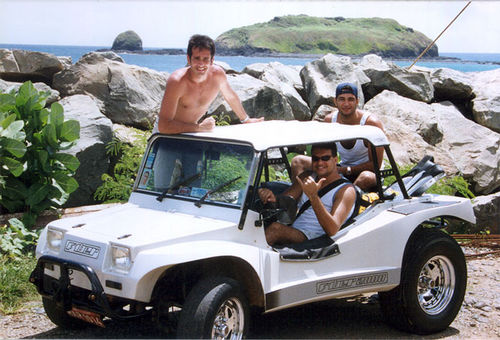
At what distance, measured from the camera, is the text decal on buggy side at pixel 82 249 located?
14.3ft

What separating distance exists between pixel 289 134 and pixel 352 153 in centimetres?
152

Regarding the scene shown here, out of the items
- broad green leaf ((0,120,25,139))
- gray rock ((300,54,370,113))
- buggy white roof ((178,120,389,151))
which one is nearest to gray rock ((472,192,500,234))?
gray rock ((300,54,370,113))

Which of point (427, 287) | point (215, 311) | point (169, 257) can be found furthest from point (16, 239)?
point (427, 287)

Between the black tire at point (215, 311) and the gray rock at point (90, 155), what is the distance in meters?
4.58

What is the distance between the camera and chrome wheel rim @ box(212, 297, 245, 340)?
440 centimetres

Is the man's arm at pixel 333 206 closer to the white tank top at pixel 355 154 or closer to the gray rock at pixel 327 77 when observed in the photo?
the white tank top at pixel 355 154

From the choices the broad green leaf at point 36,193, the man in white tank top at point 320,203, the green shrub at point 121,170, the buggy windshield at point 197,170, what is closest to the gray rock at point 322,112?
the green shrub at point 121,170

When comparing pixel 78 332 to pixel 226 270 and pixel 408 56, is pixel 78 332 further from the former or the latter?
pixel 408 56

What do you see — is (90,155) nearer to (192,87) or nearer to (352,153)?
(192,87)

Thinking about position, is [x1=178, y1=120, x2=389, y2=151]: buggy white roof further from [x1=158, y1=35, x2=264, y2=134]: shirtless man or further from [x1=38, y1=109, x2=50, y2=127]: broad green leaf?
[x1=38, y1=109, x2=50, y2=127]: broad green leaf

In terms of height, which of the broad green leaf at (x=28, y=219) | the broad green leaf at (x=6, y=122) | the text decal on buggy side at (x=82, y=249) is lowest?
the broad green leaf at (x=28, y=219)

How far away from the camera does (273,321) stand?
581cm

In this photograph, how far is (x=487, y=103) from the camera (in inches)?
555

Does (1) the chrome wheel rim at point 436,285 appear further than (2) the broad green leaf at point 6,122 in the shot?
No
